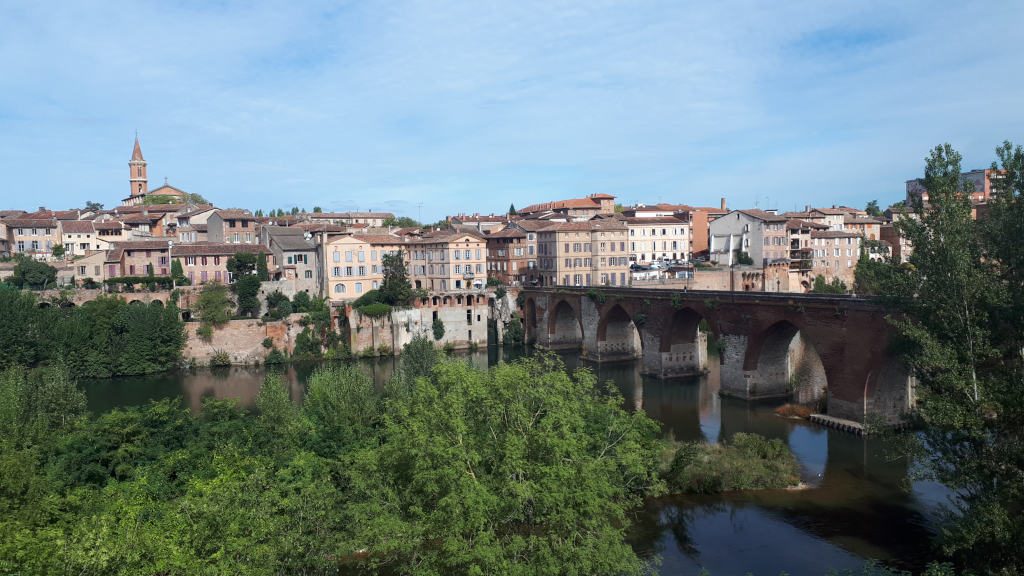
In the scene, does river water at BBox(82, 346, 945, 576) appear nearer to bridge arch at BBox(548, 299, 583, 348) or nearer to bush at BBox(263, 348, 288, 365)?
bridge arch at BBox(548, 299, 583, 348)

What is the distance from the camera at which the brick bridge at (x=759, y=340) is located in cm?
3772

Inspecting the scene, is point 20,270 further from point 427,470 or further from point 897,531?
point 897,531

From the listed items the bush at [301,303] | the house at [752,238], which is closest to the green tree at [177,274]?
the bush at [301,303]

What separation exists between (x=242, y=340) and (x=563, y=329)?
28623 millimetres

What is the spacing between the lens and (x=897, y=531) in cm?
2655

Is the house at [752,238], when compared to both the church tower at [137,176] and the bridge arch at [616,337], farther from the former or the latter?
the church tower at [137,176]

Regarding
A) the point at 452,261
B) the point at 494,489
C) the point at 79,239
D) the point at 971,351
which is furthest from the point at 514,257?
the point at 494,489

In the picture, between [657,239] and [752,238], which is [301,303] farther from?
[752,238]

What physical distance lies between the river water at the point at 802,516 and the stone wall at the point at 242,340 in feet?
117

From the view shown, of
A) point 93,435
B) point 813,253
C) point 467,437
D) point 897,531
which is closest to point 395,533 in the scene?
point 467,437

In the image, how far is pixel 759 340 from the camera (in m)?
45.8

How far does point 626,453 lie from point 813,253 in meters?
77.3

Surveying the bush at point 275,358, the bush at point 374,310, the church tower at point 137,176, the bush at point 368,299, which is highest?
the church tower at point 137,176

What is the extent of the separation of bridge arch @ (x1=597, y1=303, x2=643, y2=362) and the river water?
756 inches
